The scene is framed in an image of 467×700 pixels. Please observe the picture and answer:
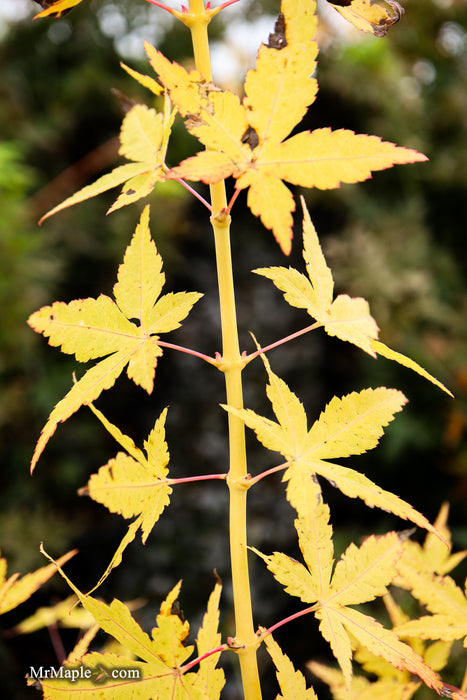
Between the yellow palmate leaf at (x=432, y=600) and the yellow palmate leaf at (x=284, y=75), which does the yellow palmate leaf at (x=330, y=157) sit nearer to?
the yellow palmate leaf at (x=284, y=75)

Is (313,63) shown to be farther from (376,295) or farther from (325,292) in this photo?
(376,295)

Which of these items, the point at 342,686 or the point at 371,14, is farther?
the point at 342,686

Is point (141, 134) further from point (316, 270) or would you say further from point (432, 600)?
point (432, 600)

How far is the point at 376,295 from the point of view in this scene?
1.69 m

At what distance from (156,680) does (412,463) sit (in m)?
1.57

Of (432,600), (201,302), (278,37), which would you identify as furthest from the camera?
(201,302)

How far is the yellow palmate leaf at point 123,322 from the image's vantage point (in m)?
0.32

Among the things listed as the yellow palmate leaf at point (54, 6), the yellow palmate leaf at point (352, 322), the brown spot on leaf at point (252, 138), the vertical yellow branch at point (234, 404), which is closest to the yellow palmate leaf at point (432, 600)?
the vertical yellow branch at point (234, 404)

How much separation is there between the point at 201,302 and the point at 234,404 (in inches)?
62.8

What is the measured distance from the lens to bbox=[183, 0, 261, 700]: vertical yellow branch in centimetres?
31

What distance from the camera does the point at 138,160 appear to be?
0.34 m

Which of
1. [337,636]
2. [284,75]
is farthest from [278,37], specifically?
[337,636]

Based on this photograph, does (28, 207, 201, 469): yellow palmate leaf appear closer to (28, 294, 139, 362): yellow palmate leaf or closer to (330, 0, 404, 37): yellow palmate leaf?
(28, 294, 139, 362): yellow palmate leaf

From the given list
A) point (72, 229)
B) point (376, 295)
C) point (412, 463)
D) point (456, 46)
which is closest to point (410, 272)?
point (376, 295)
